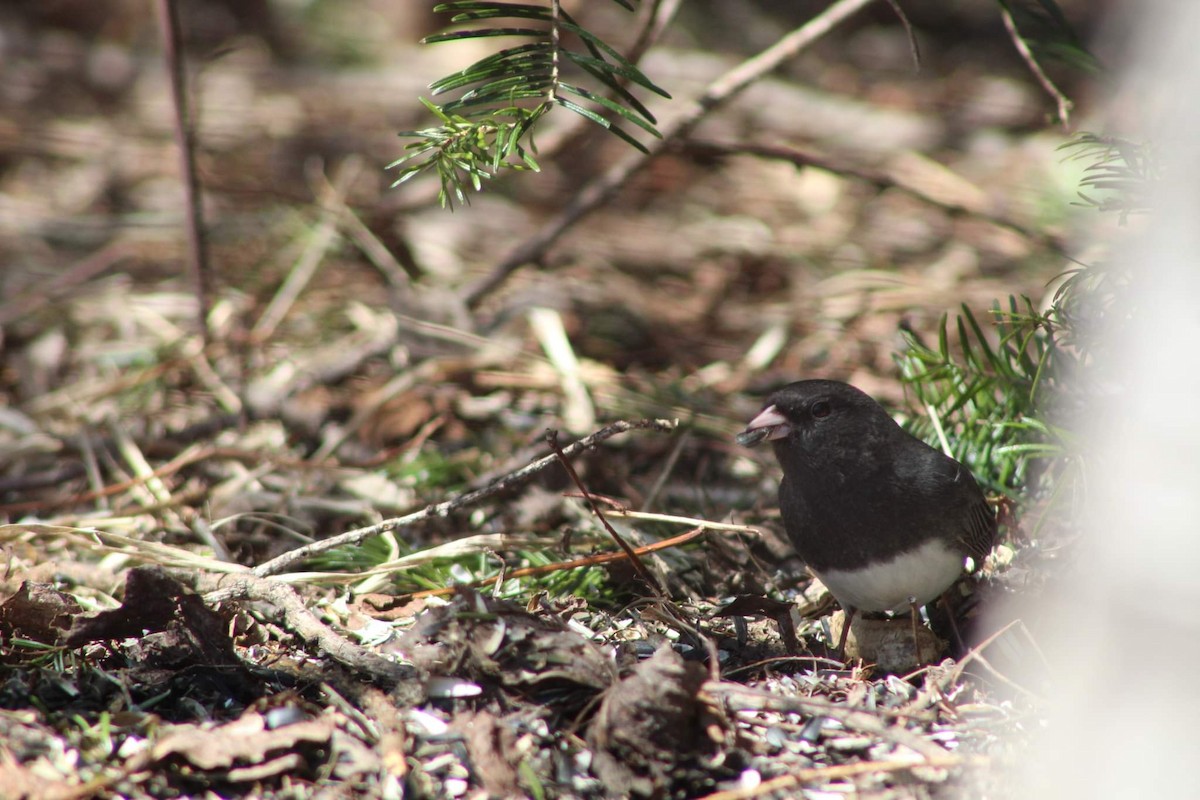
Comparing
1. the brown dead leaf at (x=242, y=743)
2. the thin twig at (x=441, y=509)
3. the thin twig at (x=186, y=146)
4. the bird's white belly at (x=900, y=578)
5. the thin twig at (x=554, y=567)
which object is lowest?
the thin twig at (x=554, y=567)

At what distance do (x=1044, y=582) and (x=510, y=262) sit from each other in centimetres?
201

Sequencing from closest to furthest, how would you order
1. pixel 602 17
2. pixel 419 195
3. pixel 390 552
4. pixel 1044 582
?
pixel 1044 582
pixel 390 552
pixel 419 195
pixel 602 17

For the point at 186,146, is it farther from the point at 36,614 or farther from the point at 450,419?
the point at 36,614

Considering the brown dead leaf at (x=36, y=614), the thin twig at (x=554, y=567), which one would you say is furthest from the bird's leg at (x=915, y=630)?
the brown dead leaf at (x=36, y=614)

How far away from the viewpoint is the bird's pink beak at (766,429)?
2240mm

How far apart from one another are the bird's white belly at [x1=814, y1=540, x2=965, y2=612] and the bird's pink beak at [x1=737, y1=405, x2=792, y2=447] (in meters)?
0.30

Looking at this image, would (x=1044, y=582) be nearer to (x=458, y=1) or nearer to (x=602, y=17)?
(x=458, y=1)

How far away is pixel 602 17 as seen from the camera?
6320 millimetres

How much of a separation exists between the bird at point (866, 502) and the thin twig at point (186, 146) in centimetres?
173

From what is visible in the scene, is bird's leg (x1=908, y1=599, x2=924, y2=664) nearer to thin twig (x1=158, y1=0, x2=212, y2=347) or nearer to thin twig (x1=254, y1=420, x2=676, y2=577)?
thin twig (x1=254, y1=420, x2=676, y2=577)

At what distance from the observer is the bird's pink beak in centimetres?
224

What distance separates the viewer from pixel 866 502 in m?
2.14

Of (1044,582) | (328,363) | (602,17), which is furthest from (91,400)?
(602,17)

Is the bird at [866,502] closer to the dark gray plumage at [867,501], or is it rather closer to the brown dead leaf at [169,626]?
the dark gray plumage at [867,501]
